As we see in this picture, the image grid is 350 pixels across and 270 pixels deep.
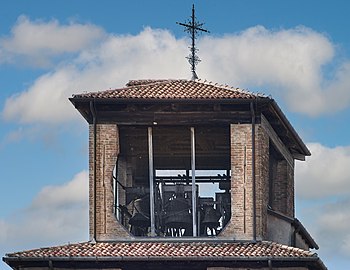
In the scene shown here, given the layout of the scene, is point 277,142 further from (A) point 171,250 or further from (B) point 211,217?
(A) point 171,250

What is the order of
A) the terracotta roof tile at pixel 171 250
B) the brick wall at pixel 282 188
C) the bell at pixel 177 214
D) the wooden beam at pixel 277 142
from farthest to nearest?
the brick wall at pixel 282 188 < the bell at pixel 177 214 < the wooden beam at pixel 277 142 < the terracotta roof tile at pixel 171 250

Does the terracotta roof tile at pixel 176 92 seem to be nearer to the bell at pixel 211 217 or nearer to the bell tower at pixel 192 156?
the bell tower at pixel 192 156

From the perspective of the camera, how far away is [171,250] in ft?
112

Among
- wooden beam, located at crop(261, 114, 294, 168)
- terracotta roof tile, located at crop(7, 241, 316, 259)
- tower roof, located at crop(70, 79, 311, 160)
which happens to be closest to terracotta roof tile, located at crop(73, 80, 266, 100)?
tower roof, located at crop(70, 79, 311, 160)

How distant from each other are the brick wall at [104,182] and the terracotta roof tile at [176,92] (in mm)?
824

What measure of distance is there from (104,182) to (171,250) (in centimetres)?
272

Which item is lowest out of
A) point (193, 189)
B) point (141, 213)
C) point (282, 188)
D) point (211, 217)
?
point (211, 217)

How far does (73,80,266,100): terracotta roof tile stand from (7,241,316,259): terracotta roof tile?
3.54 m

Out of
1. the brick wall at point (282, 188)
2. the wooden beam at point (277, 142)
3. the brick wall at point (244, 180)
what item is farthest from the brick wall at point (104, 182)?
the brick wall at point (282, 188)

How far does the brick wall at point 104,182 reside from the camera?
116ft

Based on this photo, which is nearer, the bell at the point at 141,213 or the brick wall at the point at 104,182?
the brick wall at the point at 104,182

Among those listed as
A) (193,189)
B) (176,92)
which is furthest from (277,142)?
(176,92)

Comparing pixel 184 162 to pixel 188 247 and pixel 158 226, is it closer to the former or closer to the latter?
pixel 158 226

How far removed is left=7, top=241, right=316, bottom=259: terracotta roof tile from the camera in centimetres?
3369
